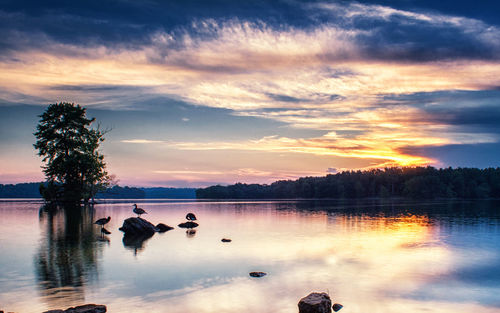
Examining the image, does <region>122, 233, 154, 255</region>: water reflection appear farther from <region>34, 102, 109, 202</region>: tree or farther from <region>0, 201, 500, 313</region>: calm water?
<region>34, 102, 109, 202</region>: tree

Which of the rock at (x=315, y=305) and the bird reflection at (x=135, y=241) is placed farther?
the bird reflection at (x=135, y=241)

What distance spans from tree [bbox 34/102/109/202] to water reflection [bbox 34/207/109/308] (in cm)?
3878

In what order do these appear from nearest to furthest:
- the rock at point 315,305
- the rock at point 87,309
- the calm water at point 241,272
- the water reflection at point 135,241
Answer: the rock at point 87,309
the rock at point 315,305
the calm water at point 241,272
the water reflection at point 135,241

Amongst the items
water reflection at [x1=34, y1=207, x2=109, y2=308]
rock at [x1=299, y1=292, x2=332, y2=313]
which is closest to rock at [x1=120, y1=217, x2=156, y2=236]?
water reflection at [x1=34, y1=207, x2=109, y2=308]

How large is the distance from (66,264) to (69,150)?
186ft

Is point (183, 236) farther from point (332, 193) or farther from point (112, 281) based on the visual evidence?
point (332, 193)

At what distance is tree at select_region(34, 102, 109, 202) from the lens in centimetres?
6800

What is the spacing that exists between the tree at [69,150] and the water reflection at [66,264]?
38.8 metres

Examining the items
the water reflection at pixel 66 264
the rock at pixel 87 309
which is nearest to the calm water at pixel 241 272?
the water reflection at pixel 66 264

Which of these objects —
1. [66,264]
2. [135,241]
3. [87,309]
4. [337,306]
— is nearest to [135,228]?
[135,241]

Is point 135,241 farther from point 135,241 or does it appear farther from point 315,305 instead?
point 315,305

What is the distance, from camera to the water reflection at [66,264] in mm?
13938

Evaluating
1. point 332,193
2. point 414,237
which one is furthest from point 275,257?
point 332,193

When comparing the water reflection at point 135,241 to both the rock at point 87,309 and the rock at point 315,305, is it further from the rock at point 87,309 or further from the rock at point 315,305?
the rock at point 315,305
